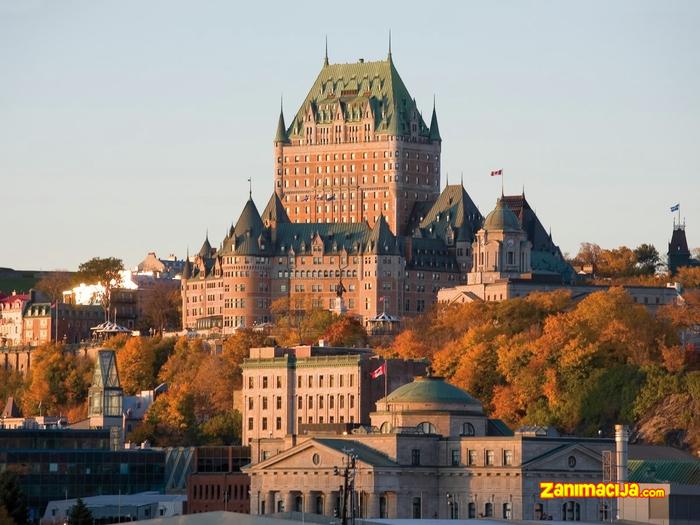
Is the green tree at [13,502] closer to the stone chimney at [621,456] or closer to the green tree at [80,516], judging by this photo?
the green tree at [80,516]

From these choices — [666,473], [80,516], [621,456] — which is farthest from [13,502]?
[666,473]

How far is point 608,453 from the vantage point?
621 ft

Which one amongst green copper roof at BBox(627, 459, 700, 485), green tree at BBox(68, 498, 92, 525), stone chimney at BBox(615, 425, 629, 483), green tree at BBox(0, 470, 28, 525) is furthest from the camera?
green tree at BBox(0, 470, 28, 525)

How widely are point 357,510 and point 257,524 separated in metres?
52.6

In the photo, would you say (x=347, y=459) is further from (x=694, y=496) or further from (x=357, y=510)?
(x=694, y=496)

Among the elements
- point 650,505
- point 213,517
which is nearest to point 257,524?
point 213,517

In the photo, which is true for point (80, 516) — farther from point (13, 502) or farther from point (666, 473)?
point (666, 473)

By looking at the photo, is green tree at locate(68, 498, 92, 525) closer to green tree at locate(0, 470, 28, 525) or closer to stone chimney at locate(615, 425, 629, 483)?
green tree at locate(0, 470, 28, 525)

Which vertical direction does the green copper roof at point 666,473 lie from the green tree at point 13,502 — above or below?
above

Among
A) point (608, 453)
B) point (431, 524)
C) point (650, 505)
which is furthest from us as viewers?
point (608, 453)

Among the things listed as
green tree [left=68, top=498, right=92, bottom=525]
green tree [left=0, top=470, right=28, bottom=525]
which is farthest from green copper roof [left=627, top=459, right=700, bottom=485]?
green tree [left=0, top=470, right=28, bottom=525]

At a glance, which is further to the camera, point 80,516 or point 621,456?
point 621,456

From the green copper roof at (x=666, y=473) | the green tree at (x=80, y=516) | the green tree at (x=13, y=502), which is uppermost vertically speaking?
the green copper roof at (x=666, y=473)

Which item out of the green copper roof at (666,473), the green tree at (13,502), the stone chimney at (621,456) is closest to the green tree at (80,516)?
the green tree at (13,502)
